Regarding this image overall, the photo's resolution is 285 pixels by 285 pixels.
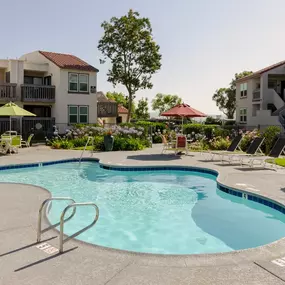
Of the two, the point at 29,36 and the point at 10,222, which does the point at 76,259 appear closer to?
the point at 10,222

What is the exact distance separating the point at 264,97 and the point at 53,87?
2061cm

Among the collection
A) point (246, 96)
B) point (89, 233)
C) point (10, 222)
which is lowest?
point (89, 233)

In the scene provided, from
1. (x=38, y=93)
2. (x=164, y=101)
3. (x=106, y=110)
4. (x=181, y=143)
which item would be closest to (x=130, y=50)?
(x=106, y=110)

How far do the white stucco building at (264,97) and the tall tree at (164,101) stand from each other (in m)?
33.2

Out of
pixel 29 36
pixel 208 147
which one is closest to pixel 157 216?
pixel 208 147

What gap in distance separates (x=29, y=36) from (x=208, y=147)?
1375cm

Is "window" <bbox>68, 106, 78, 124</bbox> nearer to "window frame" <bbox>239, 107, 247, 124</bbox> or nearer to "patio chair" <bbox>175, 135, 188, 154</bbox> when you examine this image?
"patio chair" <bbox>175, 135, 188, 154</bbox>

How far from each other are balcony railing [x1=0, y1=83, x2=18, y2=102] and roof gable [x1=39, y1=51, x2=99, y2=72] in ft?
Result: 14.0

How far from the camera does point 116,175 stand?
520 inches

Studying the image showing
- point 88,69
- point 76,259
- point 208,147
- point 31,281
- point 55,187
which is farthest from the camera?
point 88,69

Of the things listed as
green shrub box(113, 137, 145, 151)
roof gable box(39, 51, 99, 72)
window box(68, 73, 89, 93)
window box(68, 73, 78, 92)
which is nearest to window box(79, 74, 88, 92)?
window box(68, 73, 89, 93)

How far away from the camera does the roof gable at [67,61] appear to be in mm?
28094

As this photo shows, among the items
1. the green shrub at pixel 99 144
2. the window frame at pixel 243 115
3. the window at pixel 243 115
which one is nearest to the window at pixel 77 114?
the green shrub at pixel 99 144

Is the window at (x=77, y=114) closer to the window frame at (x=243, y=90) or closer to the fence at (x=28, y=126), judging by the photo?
the fence at (x=28, y=126)
